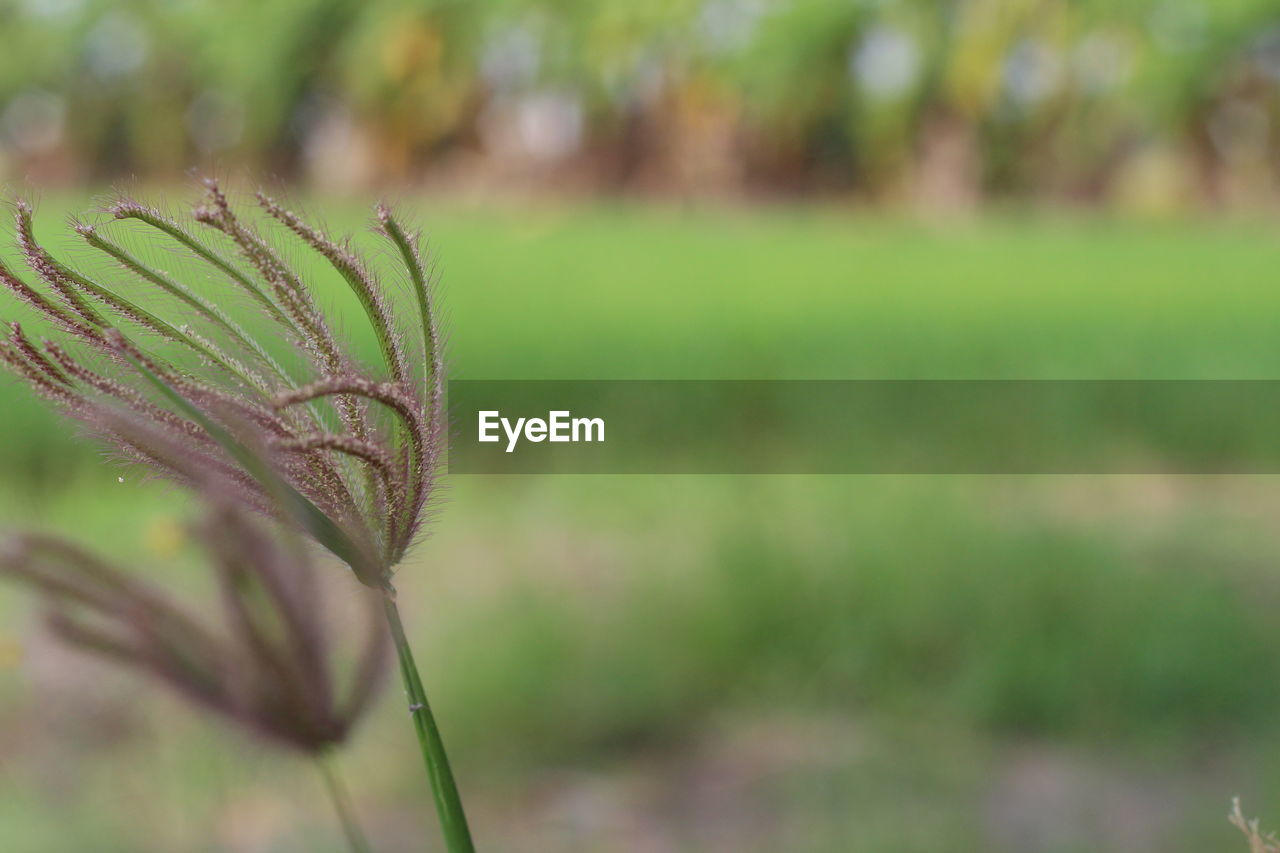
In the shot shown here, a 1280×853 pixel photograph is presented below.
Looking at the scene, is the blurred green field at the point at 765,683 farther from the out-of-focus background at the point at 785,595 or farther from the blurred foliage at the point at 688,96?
the blurred foliage at the point at 688,96

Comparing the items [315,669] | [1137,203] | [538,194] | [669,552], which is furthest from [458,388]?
[1137,203]

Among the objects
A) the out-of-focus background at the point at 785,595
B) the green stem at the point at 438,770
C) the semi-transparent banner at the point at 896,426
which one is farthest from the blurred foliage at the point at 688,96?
the green stem at the point at 438,770

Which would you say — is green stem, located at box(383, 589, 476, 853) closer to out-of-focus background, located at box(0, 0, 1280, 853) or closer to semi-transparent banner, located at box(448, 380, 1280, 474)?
out-of-focus background, located at box(0, 0, 1280, 853)

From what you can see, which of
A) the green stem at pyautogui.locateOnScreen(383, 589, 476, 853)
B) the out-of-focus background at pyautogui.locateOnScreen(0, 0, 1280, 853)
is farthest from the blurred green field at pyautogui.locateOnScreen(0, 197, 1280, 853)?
the green stem at pyautogui.locateOnScreen(383, 589, 476, 853)

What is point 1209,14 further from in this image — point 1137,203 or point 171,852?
point 171,852

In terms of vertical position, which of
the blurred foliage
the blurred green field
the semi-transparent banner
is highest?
the blurred foliage

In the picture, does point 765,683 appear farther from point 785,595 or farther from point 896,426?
point 896,426
